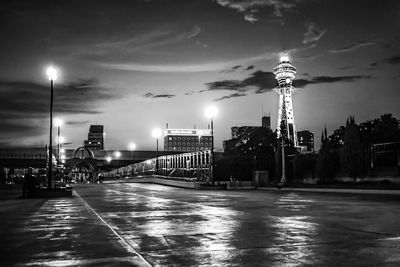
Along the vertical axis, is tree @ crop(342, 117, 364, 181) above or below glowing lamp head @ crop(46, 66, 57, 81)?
below

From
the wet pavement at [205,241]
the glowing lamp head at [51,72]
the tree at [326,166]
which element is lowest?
the wet pavement at [205,241]

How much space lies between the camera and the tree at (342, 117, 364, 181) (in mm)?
48656

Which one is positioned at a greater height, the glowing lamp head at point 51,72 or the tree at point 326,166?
the glowing lamp head at point 51,72

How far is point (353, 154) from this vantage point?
160 feet

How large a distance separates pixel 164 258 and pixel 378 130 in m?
95.6

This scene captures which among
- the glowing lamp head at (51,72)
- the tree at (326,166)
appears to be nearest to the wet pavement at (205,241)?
the glowing lamp head at (51,72)

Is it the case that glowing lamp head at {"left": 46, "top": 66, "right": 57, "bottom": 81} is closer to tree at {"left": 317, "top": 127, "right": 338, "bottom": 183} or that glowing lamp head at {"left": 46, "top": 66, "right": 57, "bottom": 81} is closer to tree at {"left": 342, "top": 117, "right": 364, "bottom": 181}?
tree at {"left": 342, "top": 117, "right": 364, "bottom": 181}

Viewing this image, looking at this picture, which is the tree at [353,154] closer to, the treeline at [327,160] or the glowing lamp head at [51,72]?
the treeline at [327,160]

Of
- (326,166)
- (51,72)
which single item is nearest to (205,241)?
(51,72)

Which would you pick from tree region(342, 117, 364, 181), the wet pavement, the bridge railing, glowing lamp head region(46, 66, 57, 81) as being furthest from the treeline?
the wet pavement

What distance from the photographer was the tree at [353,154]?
160 ft

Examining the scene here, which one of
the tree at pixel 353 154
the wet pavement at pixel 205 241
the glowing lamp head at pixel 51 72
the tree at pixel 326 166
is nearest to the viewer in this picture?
the wet pavement at pixel 205 241

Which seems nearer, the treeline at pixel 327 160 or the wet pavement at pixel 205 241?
the wet pavement at pixel 205 241

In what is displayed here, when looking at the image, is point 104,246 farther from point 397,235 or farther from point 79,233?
point 397,235
